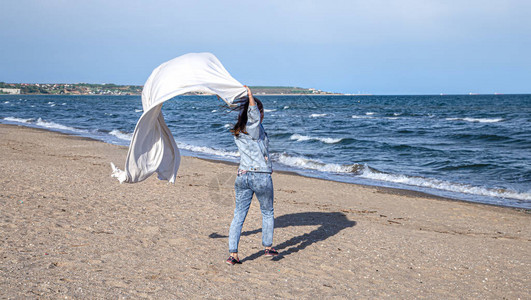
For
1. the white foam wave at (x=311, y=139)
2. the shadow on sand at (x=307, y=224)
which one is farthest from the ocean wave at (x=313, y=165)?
the shadow on sand at (x=307, y=224)

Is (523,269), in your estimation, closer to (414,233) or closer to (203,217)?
(414,233)

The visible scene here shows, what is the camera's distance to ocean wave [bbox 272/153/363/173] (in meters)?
17.0

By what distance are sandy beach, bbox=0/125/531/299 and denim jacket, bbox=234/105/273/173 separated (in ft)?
4.28

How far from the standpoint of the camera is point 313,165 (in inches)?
707

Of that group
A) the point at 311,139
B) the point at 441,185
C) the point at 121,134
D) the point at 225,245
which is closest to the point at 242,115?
the point at 225,245

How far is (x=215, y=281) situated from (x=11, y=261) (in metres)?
2.31

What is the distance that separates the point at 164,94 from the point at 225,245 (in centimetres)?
244

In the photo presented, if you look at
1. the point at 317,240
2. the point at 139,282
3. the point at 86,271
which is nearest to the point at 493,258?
the point at 317,240

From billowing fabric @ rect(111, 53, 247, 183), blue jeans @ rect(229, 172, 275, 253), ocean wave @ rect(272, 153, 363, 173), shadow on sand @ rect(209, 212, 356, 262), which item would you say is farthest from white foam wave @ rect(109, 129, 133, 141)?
blue jeans @ rect(229, 172, 275, 253)

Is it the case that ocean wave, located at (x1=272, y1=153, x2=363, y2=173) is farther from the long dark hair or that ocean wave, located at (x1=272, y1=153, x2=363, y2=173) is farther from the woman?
the long dark hair

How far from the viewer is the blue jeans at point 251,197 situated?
202 inches

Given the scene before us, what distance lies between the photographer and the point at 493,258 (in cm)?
650

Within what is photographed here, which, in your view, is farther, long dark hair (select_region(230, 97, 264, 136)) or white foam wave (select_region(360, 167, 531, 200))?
white foam wave (select_region(360, 167, 531, 200))

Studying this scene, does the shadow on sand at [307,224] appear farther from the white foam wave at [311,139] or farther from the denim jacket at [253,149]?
the white foam wave at [311,139]
